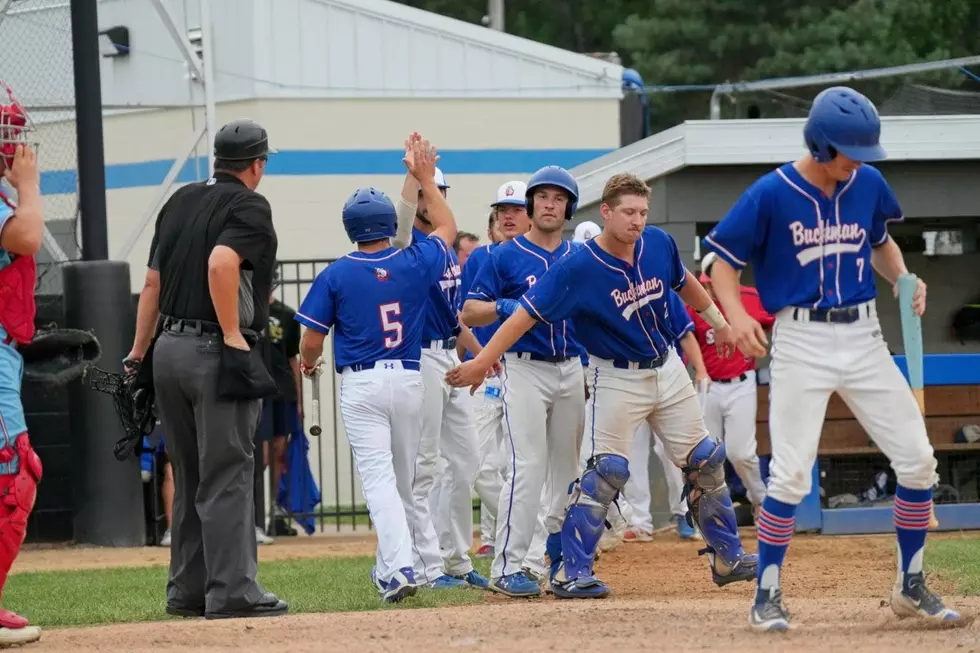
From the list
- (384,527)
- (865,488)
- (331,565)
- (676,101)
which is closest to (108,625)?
(384,527)

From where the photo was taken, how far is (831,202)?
22.1 feet

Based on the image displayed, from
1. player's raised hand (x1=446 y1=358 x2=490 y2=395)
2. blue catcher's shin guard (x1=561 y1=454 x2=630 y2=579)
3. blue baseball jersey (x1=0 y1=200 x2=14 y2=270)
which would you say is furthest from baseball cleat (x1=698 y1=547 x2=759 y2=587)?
blue baseball jersey (x1=0 y1=200 x2=14 y2=270)

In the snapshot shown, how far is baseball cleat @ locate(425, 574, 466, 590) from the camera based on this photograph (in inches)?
360

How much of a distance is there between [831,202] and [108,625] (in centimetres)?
411

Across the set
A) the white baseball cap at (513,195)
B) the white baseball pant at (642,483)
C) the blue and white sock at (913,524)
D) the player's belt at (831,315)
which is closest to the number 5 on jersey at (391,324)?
the white baseball cap at (513,195)

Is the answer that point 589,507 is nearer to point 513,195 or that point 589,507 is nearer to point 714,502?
point 714,502

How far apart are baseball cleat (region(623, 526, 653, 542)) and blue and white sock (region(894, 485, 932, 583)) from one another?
616 centimetres

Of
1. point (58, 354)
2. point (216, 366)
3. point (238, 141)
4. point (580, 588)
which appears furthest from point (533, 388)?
point (58, 354)

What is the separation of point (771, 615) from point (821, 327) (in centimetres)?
121

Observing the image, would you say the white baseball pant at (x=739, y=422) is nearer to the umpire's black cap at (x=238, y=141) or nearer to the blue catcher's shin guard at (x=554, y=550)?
the blue catcher's shin guard at (x=554, y=550)

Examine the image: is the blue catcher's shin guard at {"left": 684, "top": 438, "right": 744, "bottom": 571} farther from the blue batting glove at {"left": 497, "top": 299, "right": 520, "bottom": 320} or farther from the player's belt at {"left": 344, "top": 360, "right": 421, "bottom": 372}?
the player's belt at {"left": 344, "top": 360, "right": 421, "bottom": 372}

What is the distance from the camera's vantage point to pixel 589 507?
8312 millimetres

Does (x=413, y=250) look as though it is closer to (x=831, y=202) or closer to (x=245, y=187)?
(x=245, y=187)

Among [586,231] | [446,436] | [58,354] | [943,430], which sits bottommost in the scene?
[943,430]
